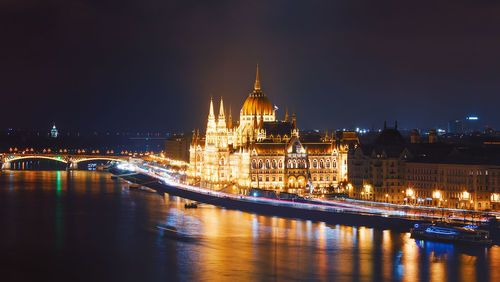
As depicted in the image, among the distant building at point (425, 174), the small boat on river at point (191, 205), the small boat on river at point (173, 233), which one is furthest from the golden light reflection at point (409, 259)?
the small boat on river at point (191, 205)

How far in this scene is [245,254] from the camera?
2105 inches

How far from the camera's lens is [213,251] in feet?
178

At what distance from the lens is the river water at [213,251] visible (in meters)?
48.2

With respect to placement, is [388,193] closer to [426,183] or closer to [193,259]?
[426,183]

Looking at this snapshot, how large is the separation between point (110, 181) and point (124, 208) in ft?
128

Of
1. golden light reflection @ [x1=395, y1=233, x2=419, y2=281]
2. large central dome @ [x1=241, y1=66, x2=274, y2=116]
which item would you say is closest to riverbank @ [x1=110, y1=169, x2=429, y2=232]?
golden light reflection @ [x1=395, y1=233, x2=419, y2=281]

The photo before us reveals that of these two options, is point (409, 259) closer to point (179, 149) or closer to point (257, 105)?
point (257, 105)

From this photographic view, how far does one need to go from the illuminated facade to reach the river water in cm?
999

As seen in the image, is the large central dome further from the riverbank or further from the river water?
the river water

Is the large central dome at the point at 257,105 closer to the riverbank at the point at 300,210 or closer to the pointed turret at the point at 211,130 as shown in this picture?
the pointed turret at the point at 211,130

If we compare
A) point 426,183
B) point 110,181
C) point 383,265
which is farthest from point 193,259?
point 110,181

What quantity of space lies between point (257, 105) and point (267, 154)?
16.3 metres

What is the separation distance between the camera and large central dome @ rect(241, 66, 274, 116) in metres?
101

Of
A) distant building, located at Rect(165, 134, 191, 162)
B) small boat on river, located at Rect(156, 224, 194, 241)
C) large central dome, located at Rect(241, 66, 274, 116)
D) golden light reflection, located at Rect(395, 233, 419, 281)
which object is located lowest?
golden light reflection, located at Rect(395, 233, 419, 281)
